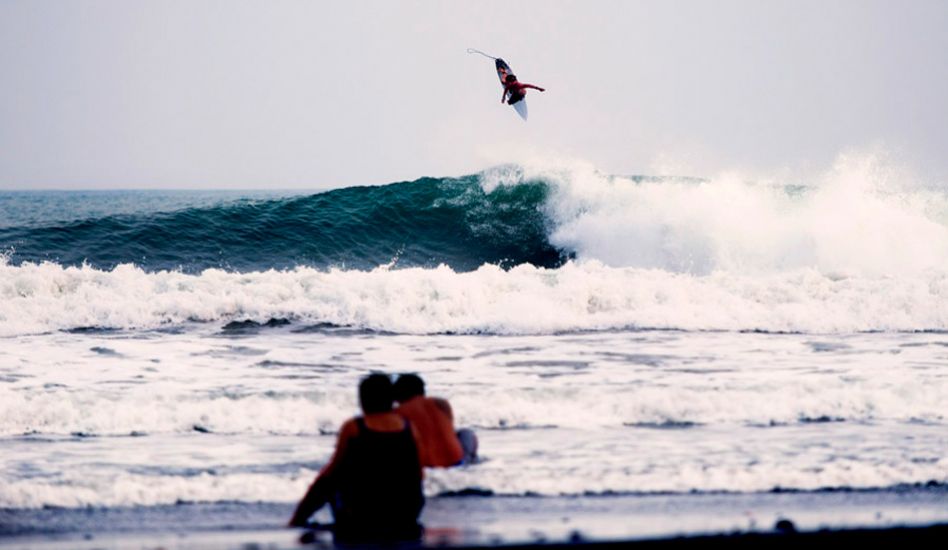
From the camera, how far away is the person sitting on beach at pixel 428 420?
5387mm

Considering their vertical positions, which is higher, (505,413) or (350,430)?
(350,430)

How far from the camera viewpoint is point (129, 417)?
7.43m

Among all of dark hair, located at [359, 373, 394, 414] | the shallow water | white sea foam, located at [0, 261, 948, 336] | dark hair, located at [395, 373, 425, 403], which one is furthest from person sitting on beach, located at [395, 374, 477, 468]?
white sea foam, located at [0, 261, 948, 336]

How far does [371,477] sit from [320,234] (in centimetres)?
1879

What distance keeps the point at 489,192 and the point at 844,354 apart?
613 inches

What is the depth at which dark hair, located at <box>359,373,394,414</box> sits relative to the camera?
425 cm

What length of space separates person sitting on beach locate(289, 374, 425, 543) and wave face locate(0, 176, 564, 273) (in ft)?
51.4

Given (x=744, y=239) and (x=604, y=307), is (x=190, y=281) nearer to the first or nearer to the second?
(x=604, y=307)

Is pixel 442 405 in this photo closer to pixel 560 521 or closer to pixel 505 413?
pixel 560 521

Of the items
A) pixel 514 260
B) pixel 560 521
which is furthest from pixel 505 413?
pixel 514 260

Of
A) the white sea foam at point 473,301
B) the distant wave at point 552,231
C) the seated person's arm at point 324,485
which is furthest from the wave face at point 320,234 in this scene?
the seated person's arm at point 324,485

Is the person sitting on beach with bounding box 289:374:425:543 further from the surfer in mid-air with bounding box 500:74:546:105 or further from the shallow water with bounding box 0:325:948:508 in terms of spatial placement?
the surfer in mid-air with bounding box 500:74:546:105

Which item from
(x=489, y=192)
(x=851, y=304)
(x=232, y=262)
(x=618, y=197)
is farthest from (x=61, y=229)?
(x=851, y=304)

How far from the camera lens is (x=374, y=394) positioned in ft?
14.0
